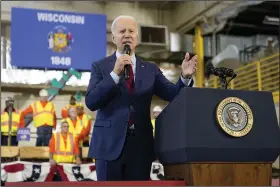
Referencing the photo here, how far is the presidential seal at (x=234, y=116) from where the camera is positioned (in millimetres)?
1263

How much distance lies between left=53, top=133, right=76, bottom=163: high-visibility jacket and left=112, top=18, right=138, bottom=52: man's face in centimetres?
554

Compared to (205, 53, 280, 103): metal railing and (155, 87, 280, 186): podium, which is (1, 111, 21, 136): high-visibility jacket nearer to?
(205, 53, 280, 103): metal railing

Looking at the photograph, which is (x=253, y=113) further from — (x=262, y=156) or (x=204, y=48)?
(x=204, y=48)

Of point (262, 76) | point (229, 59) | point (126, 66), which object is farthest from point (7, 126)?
point (126, 66)

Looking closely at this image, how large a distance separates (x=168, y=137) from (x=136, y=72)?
0.33 m

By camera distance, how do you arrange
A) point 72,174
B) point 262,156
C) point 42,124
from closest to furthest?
1. point 262,156
2. point 72,174
3. point 42,124

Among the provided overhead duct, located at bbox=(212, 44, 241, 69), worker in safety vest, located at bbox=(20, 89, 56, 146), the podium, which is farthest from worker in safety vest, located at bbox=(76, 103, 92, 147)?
the podium

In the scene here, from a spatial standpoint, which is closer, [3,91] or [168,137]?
[168,137]

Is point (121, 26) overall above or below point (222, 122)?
above

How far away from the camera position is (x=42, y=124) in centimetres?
811

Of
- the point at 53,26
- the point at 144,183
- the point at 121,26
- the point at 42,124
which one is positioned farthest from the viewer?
the point at 53,26

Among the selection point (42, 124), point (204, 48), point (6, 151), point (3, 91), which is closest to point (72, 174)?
point (6, 151)

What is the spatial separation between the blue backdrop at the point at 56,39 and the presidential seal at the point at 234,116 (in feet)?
30.8

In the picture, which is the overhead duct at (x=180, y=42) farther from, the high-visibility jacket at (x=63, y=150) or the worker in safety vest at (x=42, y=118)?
the high-visibility jacket at (x=63, y=150)
